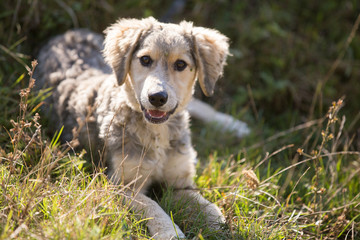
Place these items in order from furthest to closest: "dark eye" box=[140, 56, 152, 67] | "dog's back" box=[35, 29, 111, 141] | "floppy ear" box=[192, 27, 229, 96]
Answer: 1. "dog's back" box=[35, 29, 111, 141]
2. "floppy ear" box=[192, 27, 229, 96]
3. "dark eye" box=[140, 56, 152, 67]

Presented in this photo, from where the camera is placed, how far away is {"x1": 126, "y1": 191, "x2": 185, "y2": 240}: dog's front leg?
2.88 meters

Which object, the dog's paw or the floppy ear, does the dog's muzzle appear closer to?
the floppy ear

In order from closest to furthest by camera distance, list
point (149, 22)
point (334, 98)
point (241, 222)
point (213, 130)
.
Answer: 1. point (241, 222)
2. point (149, 22)
3. point (213, 130)
4. point (334, 98)

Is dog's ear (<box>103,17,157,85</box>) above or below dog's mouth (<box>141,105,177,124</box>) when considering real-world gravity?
above

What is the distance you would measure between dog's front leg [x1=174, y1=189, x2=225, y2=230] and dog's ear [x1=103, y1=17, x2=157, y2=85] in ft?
3.91

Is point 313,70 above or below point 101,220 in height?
above

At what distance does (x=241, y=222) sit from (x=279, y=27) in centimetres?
420

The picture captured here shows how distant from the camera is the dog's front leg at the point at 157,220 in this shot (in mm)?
2883

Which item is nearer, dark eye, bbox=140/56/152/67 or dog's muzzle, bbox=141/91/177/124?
dog's muzzle, bbox=141/91/177/124

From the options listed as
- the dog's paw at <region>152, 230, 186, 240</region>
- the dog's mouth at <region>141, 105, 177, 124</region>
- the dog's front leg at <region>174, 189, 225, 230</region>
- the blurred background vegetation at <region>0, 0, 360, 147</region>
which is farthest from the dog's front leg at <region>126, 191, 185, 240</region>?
the blurred background vegetation at <region>0, 0, 360, 147</region>

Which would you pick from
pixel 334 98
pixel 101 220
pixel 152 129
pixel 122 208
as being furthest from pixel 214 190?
pixel 334 98

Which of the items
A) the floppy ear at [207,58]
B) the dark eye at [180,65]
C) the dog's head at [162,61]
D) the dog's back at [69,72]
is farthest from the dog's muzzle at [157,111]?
the dog's back at [69,72]

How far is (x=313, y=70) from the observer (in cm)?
627

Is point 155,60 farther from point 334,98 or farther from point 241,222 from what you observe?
point 334,98
